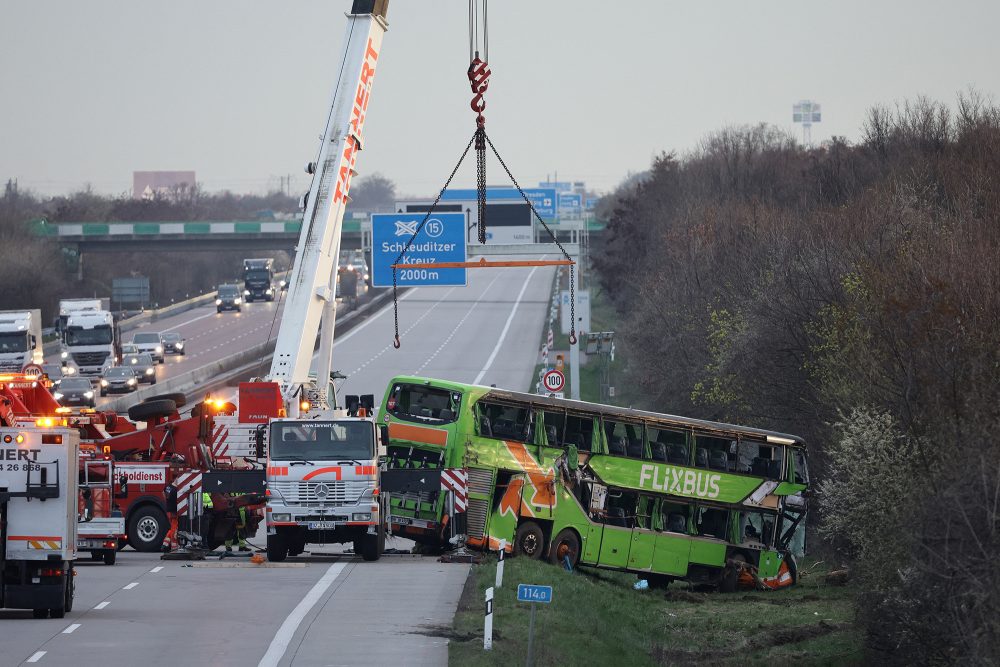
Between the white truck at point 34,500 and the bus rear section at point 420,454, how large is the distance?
898cm

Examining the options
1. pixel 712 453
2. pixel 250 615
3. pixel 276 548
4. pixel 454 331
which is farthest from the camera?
pixel 454 331

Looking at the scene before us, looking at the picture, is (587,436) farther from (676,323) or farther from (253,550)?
(676,323)

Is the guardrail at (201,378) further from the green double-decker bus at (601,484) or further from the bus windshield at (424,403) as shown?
the green double-decker bus at (601,484)

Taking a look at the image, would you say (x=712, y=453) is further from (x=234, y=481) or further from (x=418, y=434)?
(x=234, y=481)

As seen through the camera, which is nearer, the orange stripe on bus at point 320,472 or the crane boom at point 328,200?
the orange stripe on bus at point 320,472

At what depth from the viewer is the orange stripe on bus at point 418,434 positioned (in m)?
29.4

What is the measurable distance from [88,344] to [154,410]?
44.6m

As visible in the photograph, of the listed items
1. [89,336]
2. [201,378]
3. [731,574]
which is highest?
[89,336]

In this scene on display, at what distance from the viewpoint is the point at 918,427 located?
23.3 meters

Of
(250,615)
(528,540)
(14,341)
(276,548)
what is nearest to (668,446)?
(528,540)

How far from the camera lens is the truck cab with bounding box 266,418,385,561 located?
27.1 meters

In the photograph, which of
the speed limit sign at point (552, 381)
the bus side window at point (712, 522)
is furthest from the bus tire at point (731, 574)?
the speed limit sign at point (552, 381)

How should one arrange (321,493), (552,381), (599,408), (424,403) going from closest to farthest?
(321,493)
(599,408)
(424,403)
(552,381)

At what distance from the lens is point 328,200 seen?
3409 centimetres
